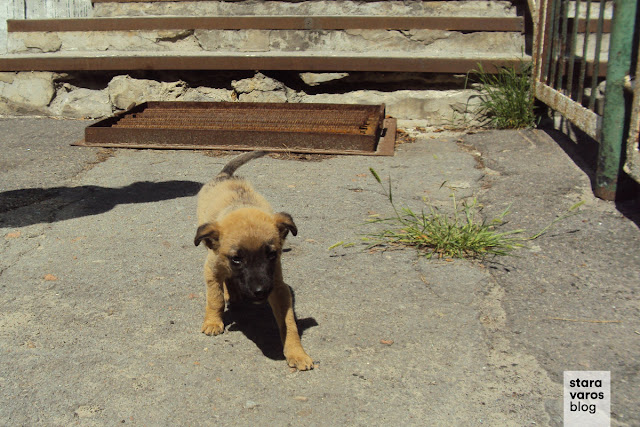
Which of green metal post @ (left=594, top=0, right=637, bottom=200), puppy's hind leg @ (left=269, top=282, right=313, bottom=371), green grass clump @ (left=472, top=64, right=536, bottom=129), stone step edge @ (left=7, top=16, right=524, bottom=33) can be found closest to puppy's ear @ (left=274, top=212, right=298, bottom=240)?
puppy's hind leg @ (left=269, top=282, right=313, bottom=371)

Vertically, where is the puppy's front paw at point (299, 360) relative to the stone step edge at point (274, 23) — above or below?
below

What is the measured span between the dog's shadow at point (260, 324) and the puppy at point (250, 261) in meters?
0.11

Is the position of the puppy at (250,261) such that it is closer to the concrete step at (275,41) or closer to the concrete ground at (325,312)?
the concrete ground at (325,312)

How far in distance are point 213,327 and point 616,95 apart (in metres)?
3.38

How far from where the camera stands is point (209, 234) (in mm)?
3410

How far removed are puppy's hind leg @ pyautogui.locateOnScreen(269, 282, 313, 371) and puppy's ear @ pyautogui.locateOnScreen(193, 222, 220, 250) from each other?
40cm

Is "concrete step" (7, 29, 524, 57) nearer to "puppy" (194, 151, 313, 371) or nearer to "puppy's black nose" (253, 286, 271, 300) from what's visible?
"puppy" (194, 151, 313, 371)

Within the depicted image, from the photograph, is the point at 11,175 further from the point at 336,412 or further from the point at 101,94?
the point at 336,412

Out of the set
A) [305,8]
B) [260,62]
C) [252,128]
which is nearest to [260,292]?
[252,128]

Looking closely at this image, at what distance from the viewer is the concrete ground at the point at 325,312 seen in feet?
9.72

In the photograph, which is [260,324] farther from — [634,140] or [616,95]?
[616,95]

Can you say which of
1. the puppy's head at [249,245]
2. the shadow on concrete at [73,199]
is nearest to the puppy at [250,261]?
the puppy's head at [249,245]

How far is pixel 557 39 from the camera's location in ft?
22.2

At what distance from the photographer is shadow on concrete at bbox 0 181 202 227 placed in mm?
5254
